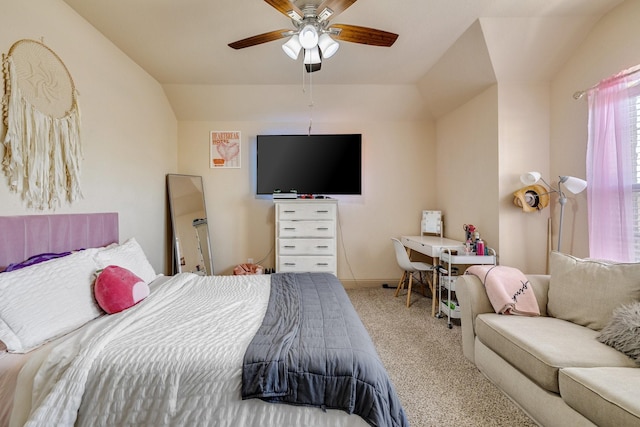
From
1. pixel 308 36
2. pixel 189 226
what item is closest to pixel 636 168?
pixel 308 36

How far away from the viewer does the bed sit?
40.4 inches

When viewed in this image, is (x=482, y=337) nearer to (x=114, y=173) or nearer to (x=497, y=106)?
(x=497, y=106)

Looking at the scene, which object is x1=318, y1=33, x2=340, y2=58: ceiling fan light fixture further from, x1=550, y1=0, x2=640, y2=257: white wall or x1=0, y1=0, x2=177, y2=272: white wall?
x1=550, y1=0, x2=640, y2=257: white wall

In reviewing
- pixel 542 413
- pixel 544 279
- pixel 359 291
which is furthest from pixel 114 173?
pixel 544 279

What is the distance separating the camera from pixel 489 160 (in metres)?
2.81

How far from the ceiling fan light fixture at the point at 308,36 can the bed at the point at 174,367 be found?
5.67ft

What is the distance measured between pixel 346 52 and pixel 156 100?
2.29 m

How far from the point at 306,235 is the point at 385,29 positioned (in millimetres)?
2273

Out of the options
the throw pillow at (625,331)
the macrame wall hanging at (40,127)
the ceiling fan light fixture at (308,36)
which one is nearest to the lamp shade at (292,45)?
the ceiling fan light fixture at (308,36)

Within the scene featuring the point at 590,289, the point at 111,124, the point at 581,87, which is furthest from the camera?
the point at 111,124

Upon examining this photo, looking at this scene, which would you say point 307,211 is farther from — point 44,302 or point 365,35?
point 44,302

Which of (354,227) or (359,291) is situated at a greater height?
(354,227)

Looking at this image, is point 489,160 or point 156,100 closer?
point 489,160

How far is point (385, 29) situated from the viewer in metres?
2.33
